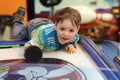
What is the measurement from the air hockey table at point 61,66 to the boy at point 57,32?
3 centimetres

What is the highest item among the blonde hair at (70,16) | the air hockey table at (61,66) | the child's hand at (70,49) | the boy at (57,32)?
the blonde hair at (70,16)

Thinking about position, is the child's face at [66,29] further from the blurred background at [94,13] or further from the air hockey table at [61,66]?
the blurred background at [94,13]

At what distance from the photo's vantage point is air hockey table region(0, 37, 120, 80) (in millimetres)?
668

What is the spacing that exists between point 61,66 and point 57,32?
6.0 inches

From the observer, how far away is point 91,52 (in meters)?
0.86

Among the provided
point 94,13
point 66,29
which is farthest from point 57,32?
point 94,13

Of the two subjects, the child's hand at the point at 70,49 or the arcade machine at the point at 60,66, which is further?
the child's hand at the point at 70,49

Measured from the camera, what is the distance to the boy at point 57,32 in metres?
0.81

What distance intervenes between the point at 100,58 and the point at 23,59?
23cm

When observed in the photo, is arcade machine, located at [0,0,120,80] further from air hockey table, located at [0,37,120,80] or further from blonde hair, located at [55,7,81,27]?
blonde hair, located at [55,7,81,27]

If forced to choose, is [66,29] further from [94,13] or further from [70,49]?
[94,13]

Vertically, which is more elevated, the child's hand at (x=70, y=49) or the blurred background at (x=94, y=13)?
the blurred background at (x=94, y=13)

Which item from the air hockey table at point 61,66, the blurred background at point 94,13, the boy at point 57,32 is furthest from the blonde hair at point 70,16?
the blurred background at point 94,13

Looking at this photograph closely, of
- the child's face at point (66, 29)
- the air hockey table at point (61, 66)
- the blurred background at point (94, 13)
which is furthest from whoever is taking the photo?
the blurred background at point (94, 13)
